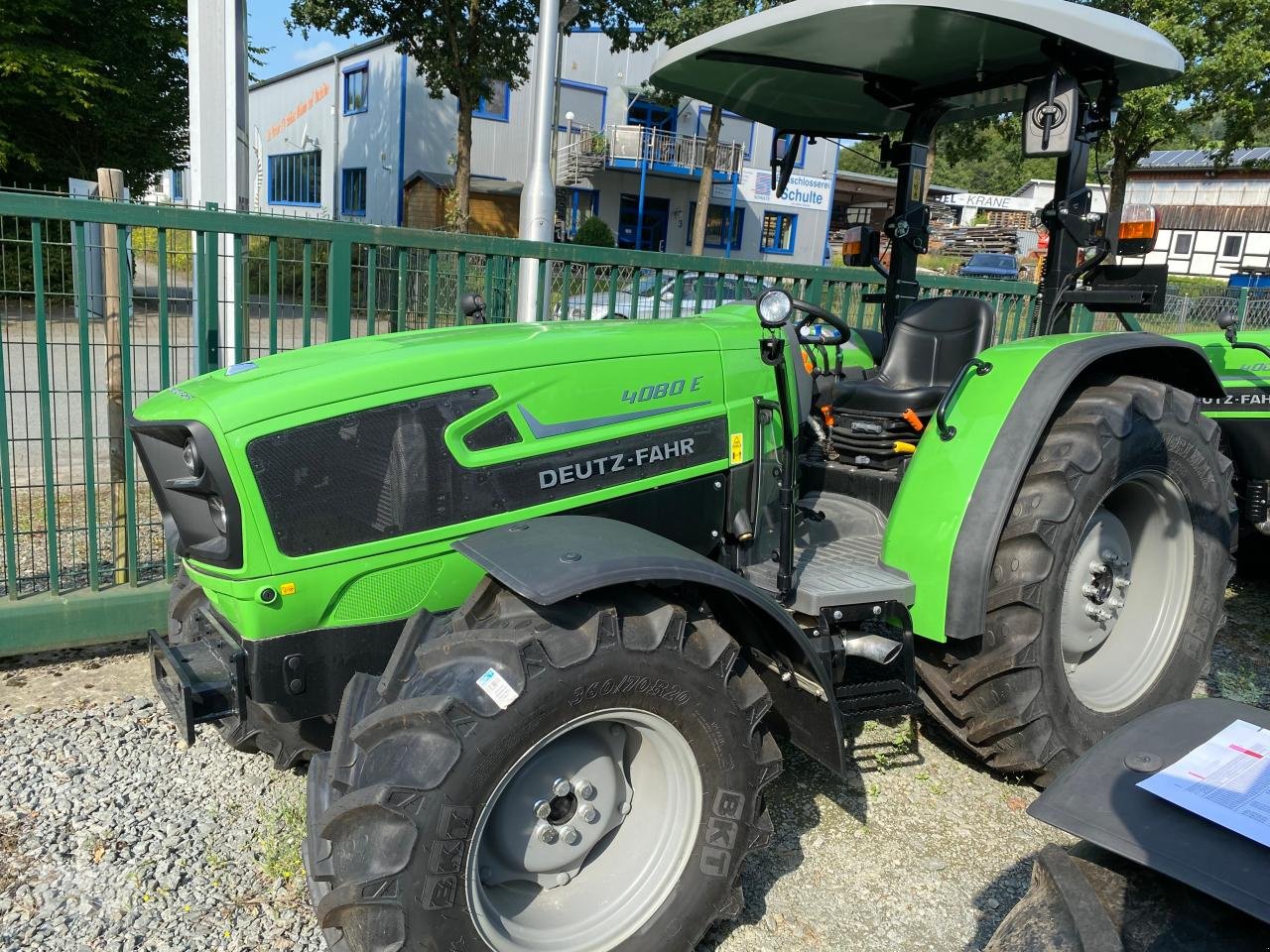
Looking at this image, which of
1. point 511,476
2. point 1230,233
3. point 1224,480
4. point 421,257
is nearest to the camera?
point 511,476

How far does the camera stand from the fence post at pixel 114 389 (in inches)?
158

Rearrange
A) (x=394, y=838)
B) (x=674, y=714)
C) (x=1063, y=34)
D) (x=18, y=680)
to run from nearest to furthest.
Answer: (x=394, y=838)
(x=674, y=714)
(x=1063, y=34)
(x=18, y=680)

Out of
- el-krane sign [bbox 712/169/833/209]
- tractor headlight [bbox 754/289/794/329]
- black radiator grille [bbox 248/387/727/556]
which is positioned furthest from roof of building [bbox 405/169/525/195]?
black radiator grille [bbox 248/387/727/556]

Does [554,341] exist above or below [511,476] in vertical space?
above

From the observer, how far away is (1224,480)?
3.71 m

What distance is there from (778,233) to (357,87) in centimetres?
1609

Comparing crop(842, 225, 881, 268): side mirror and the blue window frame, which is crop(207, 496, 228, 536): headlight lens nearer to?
crop(842, 225, 881, 268): side mirror

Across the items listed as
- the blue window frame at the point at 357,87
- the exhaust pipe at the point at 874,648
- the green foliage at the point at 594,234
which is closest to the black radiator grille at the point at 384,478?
the exhaust pipe at the point at 874,648

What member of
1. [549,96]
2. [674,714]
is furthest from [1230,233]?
[674,714]

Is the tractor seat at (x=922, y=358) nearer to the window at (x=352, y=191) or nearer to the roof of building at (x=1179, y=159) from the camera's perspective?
the window at (x=352, y=191)

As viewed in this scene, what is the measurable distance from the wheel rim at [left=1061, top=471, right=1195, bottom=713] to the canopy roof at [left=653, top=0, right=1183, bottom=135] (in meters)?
1.46

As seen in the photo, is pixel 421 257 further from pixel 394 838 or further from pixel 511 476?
pixel 394 838

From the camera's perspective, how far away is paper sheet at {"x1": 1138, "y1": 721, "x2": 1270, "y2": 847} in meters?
1.50

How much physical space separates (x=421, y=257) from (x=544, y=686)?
2.97m
